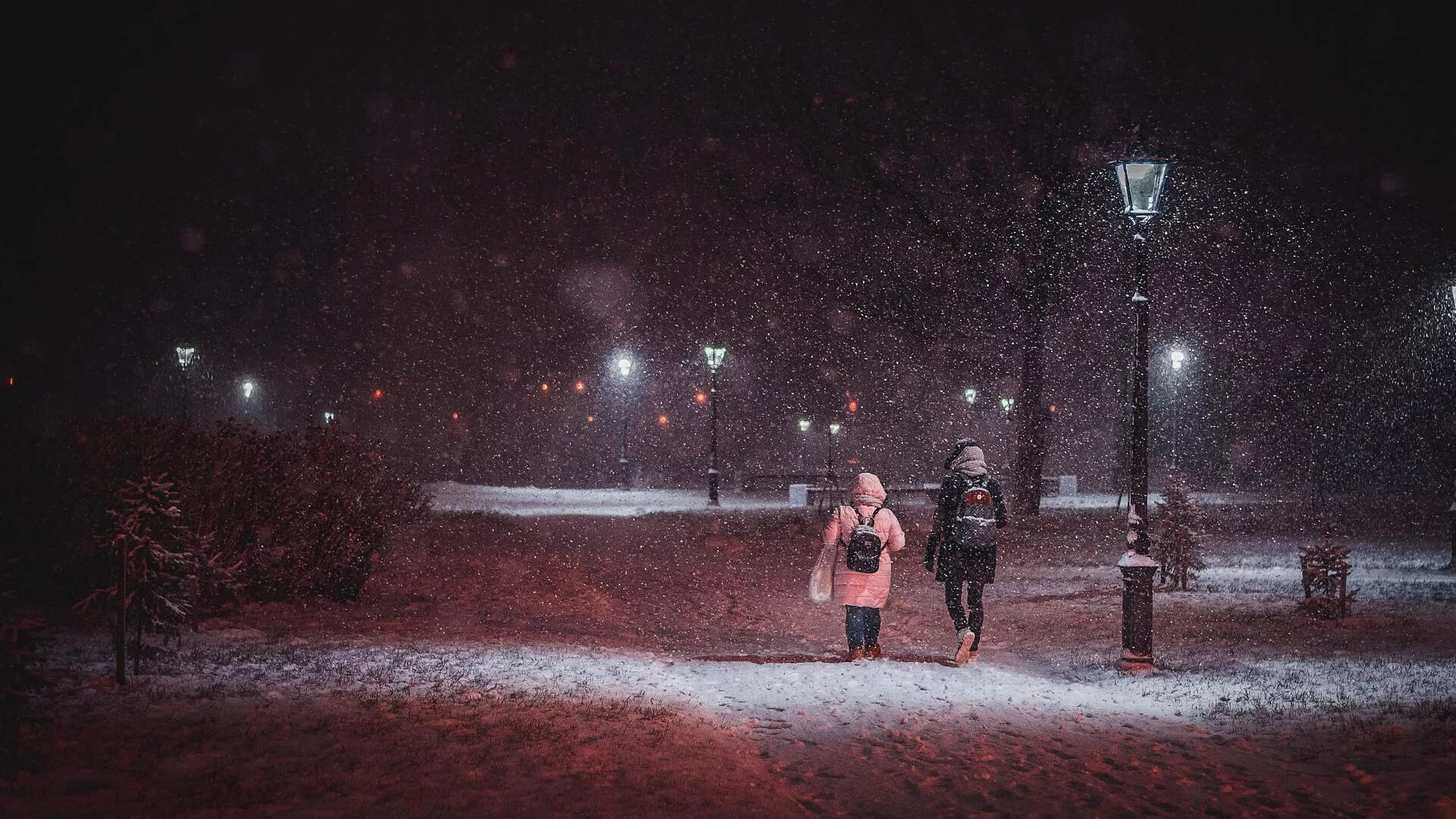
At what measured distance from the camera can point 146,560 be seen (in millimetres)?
6777

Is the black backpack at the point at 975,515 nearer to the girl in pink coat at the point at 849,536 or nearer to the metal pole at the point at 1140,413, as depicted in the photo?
the girl in pink coat at the point at 849,536

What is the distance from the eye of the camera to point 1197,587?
1525cm

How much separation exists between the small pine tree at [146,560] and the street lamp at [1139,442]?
302 inches

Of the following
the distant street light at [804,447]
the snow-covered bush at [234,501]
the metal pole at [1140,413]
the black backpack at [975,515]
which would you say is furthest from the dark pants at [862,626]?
the distant street light at [804,447]

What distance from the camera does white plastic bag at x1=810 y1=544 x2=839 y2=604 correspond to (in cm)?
849

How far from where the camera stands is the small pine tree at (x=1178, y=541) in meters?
14.9

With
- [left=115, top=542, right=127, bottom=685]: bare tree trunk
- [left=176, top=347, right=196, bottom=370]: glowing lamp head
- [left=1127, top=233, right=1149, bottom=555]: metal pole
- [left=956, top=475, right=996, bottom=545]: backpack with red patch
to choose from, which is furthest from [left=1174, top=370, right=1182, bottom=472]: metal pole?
[left=115, top=542, right=127, bottom=685]: bare tree trunk

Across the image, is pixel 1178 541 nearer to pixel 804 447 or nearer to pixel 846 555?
pixel 846 555

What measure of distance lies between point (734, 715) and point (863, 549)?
7.00 feet

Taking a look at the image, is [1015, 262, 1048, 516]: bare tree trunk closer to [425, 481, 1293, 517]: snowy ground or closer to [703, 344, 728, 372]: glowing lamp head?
[425, 481, 1293, 517]: snowy ground

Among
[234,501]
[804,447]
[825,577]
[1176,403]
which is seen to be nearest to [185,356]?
[234,501]

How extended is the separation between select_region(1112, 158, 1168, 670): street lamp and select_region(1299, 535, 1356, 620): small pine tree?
3585mm

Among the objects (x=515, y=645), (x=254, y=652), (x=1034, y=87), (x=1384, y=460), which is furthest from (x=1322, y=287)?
(x=254, y=652)

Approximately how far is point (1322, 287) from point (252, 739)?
37533 millimetres
